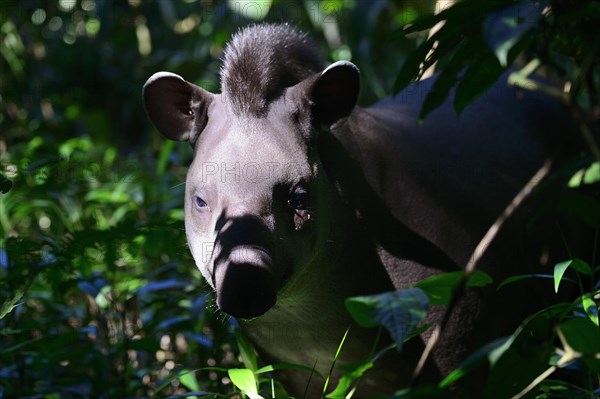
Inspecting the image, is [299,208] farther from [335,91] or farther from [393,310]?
[393,310]

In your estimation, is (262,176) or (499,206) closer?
(262,176)

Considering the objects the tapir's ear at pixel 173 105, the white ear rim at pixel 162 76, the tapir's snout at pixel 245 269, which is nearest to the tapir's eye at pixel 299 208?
the tapir's snout at pixel 245 269

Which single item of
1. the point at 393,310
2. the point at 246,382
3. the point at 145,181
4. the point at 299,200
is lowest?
the point at 145,181

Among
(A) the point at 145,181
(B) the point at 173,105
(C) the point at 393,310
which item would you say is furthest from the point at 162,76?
(A) the point at 145,181

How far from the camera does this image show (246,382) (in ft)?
6.28

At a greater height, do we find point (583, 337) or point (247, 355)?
point (583, 337)

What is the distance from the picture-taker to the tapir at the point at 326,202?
7.61ft

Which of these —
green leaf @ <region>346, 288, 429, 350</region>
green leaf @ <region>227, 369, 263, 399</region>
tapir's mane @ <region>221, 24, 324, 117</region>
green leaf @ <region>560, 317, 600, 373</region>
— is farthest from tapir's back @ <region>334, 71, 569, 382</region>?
green leaf @ <region>346, 288, 429, 350</region>

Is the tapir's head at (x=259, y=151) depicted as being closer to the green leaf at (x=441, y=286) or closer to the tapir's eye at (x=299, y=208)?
the tapir's eye at (x=299, y=208)

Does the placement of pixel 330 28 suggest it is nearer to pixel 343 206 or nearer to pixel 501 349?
pixel 343 206

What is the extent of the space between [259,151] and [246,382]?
0.67 m

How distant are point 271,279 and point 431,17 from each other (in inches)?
29.2

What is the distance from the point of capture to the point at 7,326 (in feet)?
10.0

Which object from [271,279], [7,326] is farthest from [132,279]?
[271,279]
